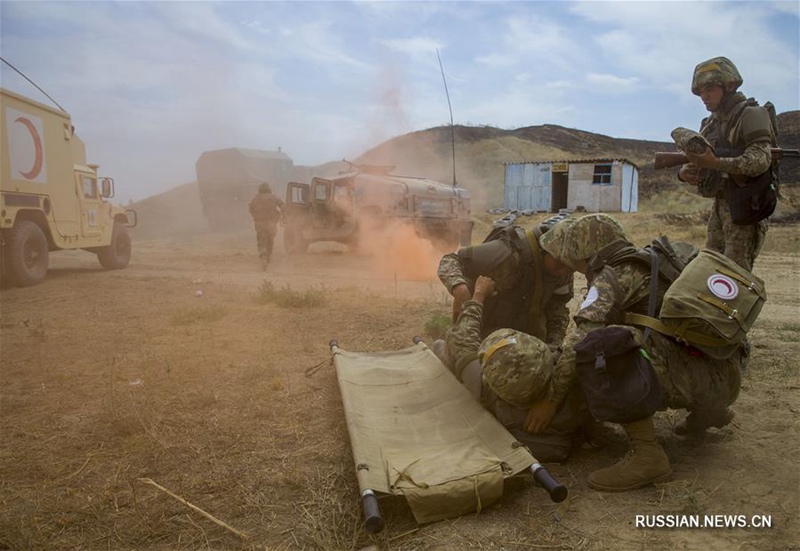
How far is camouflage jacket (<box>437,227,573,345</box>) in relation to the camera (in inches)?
147

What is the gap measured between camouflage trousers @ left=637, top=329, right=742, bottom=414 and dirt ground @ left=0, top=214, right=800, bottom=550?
32 centimetres

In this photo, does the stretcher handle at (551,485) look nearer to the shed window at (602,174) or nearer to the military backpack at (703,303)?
the military backpack at (703,303)

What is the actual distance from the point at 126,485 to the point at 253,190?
23137 millimetres

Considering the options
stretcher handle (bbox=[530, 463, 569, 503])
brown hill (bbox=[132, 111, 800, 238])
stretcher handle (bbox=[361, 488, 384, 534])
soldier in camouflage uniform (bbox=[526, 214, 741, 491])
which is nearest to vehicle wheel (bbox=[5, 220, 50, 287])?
stretcher handle (bbox=[361, 488, 384, 534])

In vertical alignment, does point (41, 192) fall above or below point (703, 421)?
above

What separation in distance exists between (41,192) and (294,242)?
5228 millimetres

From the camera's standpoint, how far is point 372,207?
11.6 metres

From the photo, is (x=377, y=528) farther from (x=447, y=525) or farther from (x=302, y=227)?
(x=302, y=227)

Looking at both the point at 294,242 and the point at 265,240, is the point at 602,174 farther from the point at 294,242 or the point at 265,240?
the point at 265,240

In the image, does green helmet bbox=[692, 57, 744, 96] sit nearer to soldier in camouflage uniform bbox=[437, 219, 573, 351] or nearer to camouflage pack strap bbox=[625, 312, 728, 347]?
soldier in camouflage uniform bbox=[437, 219, 573, 351]

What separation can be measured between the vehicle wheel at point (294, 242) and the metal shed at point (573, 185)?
15.1 metres

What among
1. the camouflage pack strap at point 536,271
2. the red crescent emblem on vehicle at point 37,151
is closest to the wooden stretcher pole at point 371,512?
the camouflage pack strap at point 536,271

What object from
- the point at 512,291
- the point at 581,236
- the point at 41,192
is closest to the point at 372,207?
the point at 41,192

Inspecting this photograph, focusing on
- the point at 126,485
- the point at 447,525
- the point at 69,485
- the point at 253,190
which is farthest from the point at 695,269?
the point at 253,190
